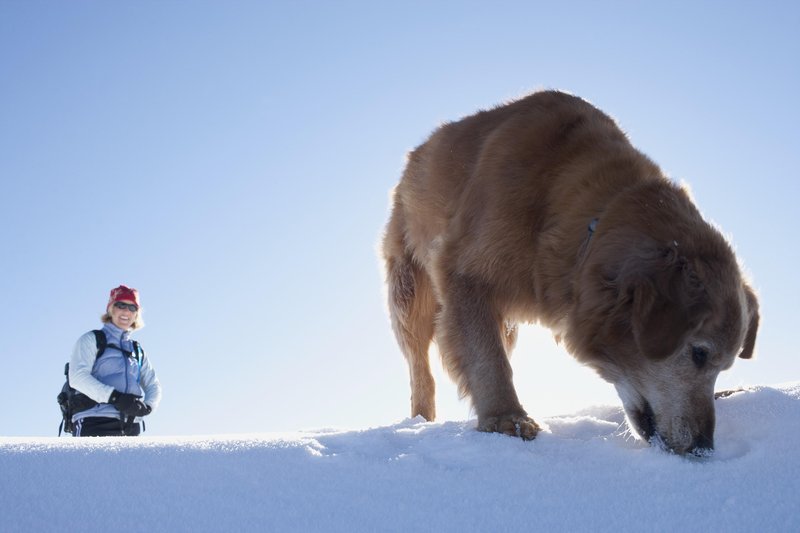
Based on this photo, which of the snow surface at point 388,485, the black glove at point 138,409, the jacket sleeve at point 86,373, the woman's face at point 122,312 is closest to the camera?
the snow surface at point 388,485

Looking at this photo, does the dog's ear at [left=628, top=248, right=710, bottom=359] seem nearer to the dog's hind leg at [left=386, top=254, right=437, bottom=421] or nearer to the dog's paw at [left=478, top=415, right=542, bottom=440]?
the dog's paw at [left=478, top=415, right=542, bottom=440]

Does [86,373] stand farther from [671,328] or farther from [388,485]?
[671,328]

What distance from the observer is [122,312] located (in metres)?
7.06

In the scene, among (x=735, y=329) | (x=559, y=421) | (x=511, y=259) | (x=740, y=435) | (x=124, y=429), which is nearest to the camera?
(x=740, y=435)

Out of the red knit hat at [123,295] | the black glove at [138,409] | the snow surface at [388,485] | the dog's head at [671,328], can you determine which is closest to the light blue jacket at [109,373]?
the black glove at [138,409]

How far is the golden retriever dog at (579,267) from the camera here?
3.36 m

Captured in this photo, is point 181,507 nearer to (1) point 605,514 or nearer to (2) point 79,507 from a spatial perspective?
(2) point 79,507

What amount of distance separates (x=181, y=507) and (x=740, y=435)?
2384mm

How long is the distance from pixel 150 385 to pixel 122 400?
59 cm

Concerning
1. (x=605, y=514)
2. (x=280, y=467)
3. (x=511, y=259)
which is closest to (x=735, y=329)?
(x=511, y=259)

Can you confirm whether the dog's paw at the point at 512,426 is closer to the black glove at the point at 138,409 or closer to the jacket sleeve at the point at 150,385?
the black glove at the point at 138,409

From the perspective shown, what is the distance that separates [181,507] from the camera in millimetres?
2078

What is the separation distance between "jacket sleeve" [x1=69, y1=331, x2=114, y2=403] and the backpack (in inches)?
2.6

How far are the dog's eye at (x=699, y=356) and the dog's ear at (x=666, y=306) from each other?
159mm
